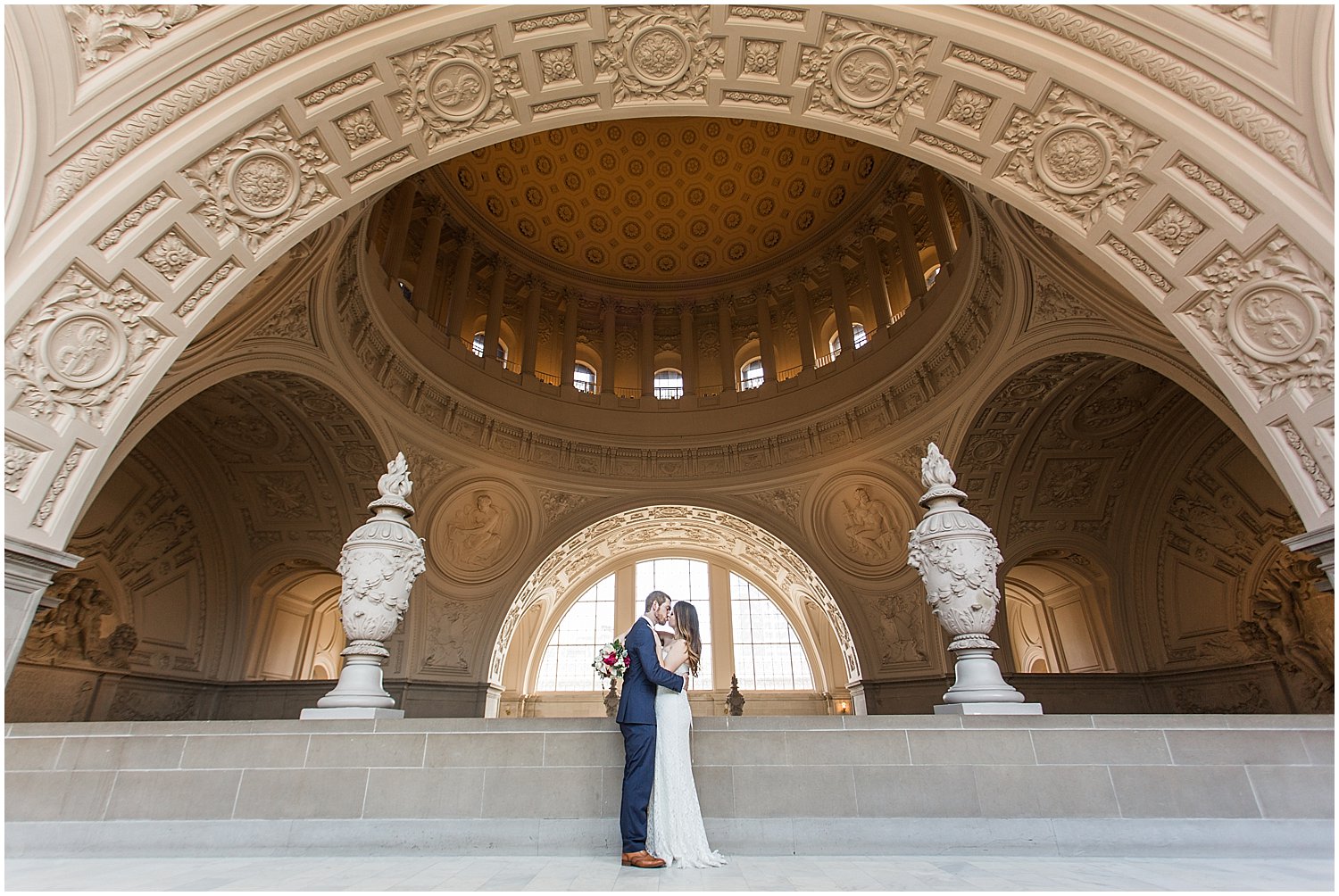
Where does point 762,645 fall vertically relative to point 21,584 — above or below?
above

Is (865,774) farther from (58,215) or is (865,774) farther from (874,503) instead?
(874,503)

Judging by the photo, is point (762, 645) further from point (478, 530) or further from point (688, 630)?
point (688, 630)

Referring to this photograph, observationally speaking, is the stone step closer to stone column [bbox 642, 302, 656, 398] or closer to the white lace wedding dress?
the white lace wedding dress

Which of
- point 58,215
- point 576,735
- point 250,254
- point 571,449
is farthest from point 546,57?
point 571,449

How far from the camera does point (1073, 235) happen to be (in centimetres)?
698

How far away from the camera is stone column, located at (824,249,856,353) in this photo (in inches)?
675

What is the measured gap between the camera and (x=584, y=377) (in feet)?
65.4

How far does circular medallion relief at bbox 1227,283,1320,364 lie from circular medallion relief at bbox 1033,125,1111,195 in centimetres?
174

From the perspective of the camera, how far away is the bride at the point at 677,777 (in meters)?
4.34

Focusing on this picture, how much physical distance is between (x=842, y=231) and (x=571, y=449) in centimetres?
968

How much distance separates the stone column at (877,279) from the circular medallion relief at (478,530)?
9.91m

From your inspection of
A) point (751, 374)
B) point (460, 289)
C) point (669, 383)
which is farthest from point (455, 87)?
point (669, 383)

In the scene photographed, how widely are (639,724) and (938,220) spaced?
13659 millimetres

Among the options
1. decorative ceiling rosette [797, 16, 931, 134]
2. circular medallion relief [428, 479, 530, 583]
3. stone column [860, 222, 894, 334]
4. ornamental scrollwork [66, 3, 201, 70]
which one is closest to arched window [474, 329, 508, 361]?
circular medallion relief [428, 479, 530, 583]
